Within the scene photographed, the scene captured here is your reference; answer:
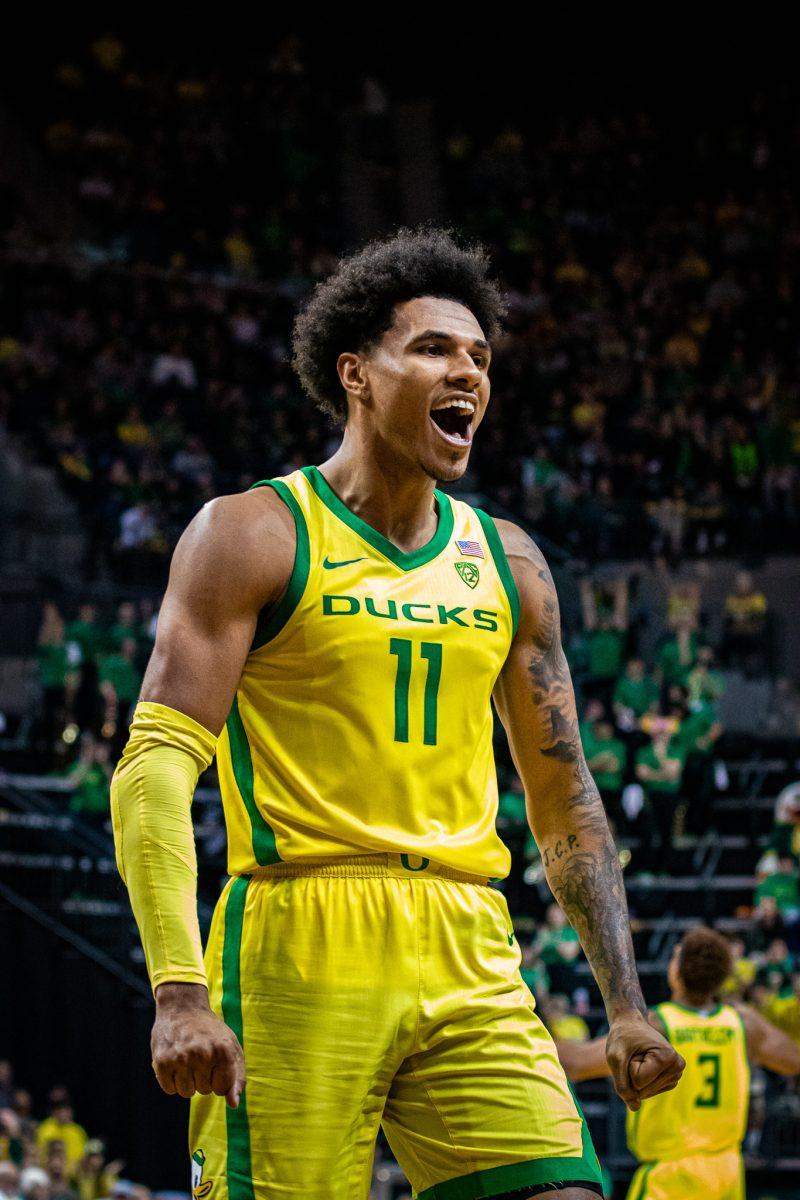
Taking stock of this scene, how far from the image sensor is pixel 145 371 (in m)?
18.5

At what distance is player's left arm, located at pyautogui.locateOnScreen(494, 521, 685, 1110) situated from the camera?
373 cm

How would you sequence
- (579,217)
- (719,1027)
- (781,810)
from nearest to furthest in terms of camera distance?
→ (719,1027) → (781,810) → (579,217)

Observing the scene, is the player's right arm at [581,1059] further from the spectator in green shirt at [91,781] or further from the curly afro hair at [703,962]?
the spectator in green shirt at [91,781]

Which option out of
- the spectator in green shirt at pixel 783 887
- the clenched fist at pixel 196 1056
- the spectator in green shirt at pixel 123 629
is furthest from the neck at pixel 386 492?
the spectator in green shirt at pixel 123 629

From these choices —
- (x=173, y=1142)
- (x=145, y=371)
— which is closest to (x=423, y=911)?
(x=173, y=1142)

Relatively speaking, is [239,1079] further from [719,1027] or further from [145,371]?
[145,371]

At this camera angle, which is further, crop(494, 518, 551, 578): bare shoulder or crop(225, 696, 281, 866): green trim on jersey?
crop(494, 518, 551, 578): bare shoulder

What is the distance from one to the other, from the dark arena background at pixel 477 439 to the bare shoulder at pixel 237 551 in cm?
498

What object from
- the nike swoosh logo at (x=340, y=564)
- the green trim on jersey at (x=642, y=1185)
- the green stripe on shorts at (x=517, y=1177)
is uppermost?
the nike swoosh logo at (x=340, y=564)

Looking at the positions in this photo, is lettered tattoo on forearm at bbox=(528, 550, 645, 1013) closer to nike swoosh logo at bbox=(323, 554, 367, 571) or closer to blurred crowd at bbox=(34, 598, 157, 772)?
nike swoosh logo at bbox=(323, 554, 367, 571)

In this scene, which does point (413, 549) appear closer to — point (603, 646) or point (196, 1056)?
point (196, 1056)

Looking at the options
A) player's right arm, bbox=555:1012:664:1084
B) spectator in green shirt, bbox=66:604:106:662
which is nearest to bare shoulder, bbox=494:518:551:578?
player's right arm, bbox=555:1012:664:1084

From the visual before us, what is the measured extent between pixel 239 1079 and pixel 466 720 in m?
0.92

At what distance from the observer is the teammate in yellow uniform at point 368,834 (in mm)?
3270
